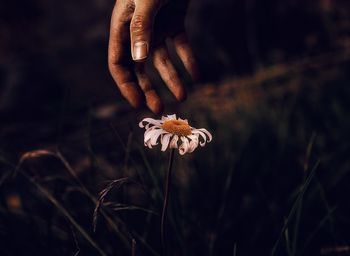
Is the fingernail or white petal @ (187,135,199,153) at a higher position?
the fingernail

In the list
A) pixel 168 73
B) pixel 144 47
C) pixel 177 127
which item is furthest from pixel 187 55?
pixel 177 127

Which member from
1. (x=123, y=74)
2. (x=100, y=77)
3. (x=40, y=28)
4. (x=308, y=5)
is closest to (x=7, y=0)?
→ (x=40, y=28)

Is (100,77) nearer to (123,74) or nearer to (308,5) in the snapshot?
(308,5)

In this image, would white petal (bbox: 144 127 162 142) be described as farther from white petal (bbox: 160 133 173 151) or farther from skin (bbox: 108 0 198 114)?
skin (bbox: 108 0 198 114)

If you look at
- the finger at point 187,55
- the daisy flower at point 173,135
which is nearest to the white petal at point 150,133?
the daisy flower at point 173,135

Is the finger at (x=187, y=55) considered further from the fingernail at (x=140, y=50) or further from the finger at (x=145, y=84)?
the fingernail at (x=140, y=50)

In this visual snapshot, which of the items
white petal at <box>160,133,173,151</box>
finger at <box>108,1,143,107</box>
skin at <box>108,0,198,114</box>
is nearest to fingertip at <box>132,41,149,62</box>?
skin at <box>108,0,198,114</box>
